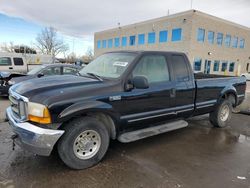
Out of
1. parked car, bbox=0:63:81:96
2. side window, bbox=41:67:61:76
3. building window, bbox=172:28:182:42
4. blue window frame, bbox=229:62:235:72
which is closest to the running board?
parked car, bbox=0:63:81:96

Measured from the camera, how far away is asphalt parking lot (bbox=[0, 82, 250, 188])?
298 centimetres

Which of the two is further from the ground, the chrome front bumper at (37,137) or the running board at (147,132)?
the chrome front bumper at (37,137)

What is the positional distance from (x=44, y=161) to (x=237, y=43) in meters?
34.3

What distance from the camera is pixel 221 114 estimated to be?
5.81 meters

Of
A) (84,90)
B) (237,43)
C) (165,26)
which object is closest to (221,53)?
(237,43)

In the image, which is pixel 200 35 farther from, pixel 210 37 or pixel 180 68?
pixel 180 68

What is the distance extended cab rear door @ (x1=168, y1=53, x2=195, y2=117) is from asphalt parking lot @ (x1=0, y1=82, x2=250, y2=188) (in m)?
0.76

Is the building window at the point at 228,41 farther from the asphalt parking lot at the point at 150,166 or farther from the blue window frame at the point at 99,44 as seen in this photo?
the asphalt parking lot at the point at 150,166

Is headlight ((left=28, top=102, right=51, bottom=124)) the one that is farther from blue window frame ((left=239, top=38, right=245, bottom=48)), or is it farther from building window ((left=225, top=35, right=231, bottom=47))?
blue window frame ((left=239, top=38, right=245, bottom=48))

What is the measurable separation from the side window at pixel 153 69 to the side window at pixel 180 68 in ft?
0.85

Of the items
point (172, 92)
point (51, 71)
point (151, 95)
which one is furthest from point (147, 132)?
point (51, 71)

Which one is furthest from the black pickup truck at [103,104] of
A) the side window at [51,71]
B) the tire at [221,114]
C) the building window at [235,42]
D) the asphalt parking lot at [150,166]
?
the building window at [235,42]

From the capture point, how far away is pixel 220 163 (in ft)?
12.1

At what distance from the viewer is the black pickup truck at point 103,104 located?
2920 mm
